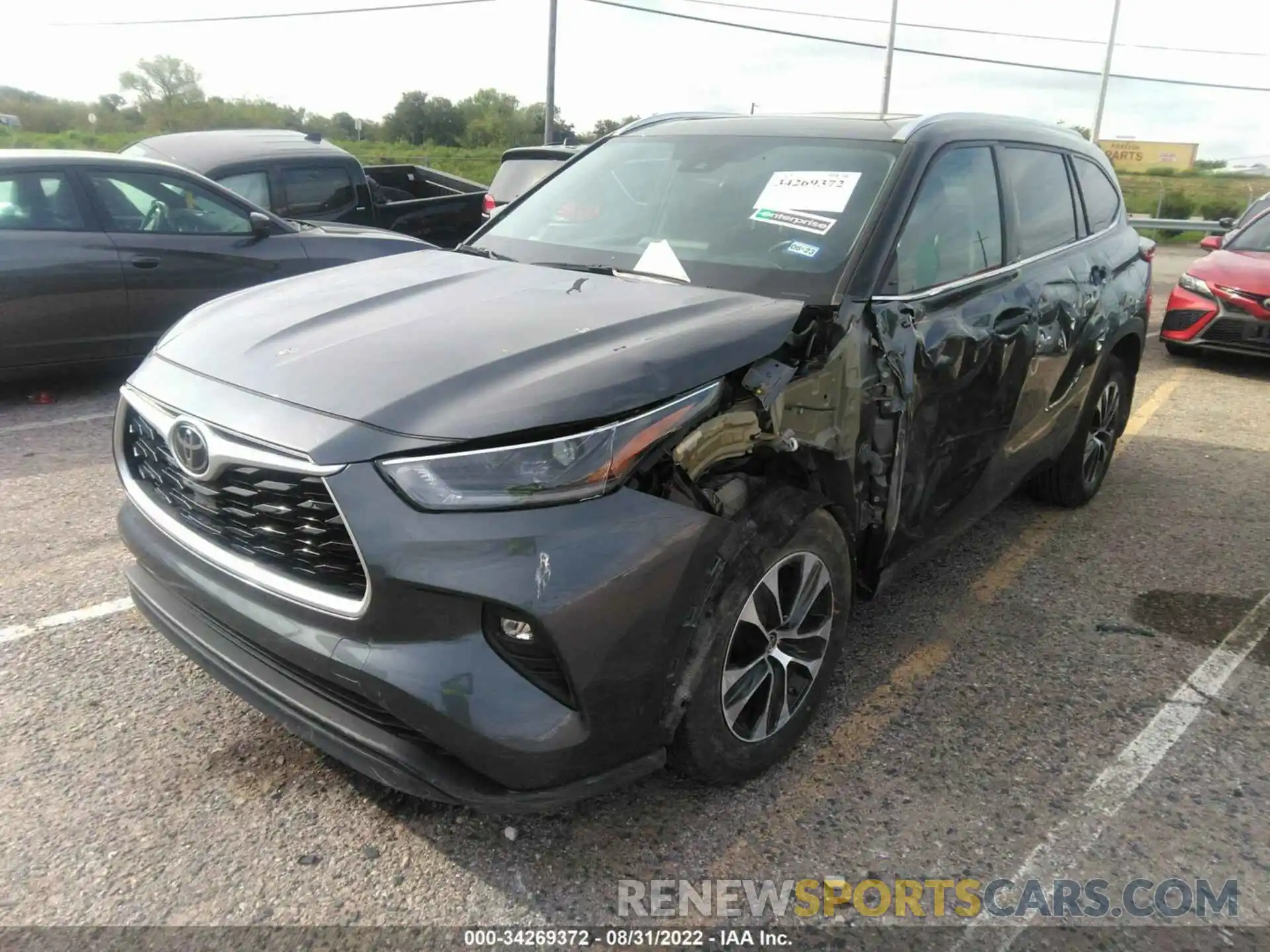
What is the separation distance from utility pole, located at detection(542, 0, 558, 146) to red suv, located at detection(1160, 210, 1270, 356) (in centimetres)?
1420

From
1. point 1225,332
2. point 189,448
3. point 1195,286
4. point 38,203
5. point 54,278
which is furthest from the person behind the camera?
point 1195,286

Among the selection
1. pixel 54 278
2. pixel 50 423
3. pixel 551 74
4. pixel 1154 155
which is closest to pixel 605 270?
pixel 50 423

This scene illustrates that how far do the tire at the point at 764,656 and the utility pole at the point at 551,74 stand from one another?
19.2m

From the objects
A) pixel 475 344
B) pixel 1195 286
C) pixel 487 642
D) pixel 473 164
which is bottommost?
pixel 473 164

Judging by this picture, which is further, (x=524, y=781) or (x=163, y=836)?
(x=163, y=836)

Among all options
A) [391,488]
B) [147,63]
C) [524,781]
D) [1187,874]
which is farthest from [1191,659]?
[147,63]

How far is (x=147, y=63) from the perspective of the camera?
4684 cm

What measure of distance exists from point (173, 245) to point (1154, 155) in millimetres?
79392

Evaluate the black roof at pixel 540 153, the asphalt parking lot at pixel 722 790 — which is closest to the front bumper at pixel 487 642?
the asphalt parking lot at pixel 722 790

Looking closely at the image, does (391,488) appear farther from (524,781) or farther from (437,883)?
(437,883)

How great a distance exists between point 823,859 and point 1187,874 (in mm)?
936

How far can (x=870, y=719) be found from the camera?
3.07m

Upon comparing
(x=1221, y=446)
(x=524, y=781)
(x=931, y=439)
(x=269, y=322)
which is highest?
(x=269, y=322)

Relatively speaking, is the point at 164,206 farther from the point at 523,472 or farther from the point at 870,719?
the point at 870,719
